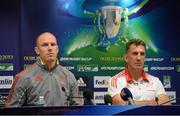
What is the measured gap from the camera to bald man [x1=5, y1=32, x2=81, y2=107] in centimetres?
335

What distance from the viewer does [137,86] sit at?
368 cm

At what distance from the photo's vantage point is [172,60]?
5707 millimetres

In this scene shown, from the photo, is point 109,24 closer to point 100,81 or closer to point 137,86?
point 100,81

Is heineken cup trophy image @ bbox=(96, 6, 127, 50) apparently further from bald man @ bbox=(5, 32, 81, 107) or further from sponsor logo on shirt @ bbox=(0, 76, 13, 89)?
bald man @ bbox=(5, 32, 81, 107)

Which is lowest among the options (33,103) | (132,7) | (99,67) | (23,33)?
(33,103)

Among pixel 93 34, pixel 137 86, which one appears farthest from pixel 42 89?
pixel 93 34

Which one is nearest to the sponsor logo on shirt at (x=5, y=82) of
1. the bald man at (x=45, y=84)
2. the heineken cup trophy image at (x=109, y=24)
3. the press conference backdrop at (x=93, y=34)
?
the press conference backdrop at (x=93, y=34)

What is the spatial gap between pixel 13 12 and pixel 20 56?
650 mm

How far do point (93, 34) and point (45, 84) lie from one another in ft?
7.59

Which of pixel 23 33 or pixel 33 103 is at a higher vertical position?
pixel 23 33

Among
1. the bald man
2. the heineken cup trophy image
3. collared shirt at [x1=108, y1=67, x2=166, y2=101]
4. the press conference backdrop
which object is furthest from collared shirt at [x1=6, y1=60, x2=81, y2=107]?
the heineken cup trophy image

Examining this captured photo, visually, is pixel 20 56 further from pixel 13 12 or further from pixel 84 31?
pixel 84 31

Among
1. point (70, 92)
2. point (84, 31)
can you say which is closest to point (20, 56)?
point (84, 31)

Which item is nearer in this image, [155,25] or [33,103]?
[33,103]
